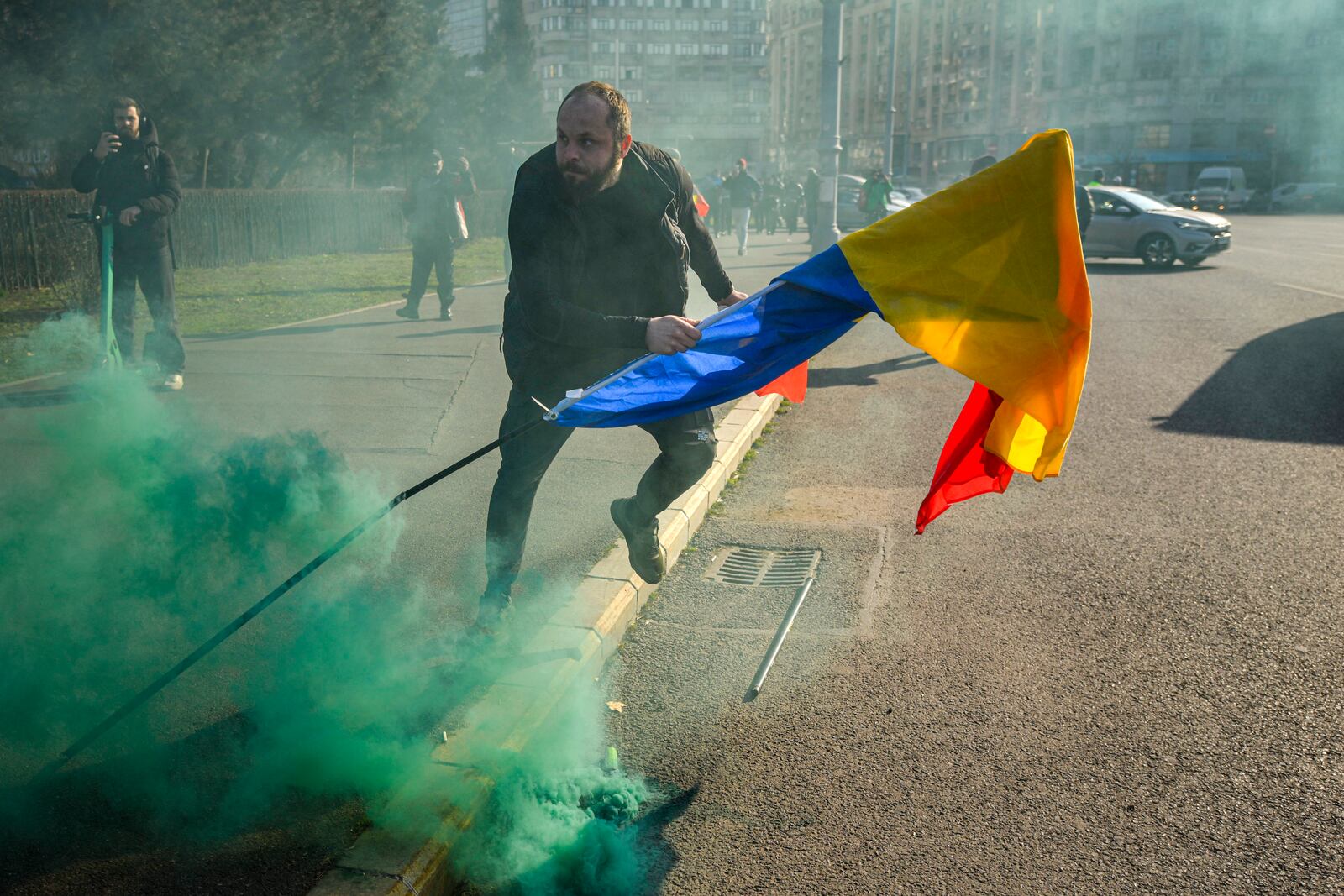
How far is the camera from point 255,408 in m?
6.82

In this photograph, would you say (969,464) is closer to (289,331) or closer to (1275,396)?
(1275,396)

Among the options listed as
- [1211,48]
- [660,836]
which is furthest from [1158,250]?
[660,836]

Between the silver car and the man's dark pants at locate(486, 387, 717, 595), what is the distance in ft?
57.0

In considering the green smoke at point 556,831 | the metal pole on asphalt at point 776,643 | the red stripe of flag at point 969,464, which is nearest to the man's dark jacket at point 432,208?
the metal pole on asphalt at point 776,643

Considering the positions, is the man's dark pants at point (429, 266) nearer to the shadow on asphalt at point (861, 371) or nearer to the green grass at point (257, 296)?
the green grass at point (257, 296)

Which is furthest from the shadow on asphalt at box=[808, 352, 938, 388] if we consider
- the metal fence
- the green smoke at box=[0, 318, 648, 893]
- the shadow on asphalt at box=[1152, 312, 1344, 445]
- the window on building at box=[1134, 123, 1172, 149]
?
the window on building at box=[1134, 123, 1172, 149]

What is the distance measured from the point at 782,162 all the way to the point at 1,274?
67.7 meters

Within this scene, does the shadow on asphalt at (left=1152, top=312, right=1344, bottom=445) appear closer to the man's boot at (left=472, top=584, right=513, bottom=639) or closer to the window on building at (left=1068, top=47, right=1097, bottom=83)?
Result: the man's boot at (left=472, top=584, right=513, bottom=639)

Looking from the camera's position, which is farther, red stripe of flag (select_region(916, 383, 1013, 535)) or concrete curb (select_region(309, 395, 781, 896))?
red stripe of flag (select_region(916, 383, 1013, 535))

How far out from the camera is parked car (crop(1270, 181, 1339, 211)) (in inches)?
1706

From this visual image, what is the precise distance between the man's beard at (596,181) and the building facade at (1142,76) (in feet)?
44.4

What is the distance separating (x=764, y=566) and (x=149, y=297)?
16.1ft

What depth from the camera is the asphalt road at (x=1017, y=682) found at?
256 cm

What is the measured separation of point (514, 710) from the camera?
302cm
